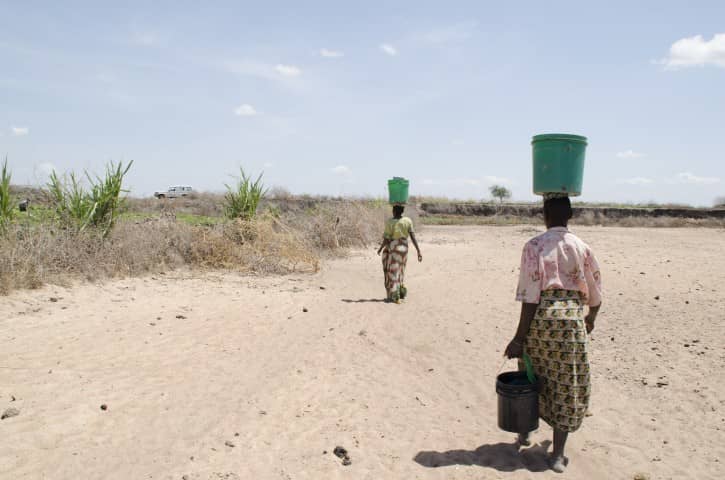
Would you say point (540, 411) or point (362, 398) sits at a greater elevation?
point (540, 411)

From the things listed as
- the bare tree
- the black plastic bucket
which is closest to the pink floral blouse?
the black plastic bucket

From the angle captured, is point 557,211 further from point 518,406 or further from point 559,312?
point 518,406

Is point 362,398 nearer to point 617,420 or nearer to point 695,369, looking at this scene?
point 617,420

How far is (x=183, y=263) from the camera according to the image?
1181cm

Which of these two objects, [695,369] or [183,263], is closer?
[695,369]

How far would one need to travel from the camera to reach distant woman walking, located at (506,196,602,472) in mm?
3494

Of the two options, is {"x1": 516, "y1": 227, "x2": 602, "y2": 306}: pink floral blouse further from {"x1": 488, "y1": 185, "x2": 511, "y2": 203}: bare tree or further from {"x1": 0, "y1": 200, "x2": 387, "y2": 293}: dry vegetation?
{"x1": 488, "y1": 185, "x2": 511, "y2": 203}: bare tree

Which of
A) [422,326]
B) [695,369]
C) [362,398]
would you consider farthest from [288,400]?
[695,369]

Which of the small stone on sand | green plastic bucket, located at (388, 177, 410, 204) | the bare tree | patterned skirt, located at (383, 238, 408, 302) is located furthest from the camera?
the bare tree

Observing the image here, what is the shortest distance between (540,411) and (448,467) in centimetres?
72

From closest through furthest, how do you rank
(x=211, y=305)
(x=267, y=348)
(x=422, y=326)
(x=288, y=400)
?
(x=288, y=400) < (x=267, y=348) < (x=422, y=326) < (x=211, y=305)

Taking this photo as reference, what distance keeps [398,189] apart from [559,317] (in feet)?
18.8

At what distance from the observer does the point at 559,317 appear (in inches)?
138

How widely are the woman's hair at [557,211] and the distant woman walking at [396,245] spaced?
Result: 16.3ft
